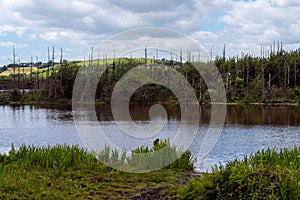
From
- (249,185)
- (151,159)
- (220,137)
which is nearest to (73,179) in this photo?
(151,159)

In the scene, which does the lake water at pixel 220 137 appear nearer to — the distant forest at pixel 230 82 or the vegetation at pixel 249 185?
the vegetation at pixel 249 185

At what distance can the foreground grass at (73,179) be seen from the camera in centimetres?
746

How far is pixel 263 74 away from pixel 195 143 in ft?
109

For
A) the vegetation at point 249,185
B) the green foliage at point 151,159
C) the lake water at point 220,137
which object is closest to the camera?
the vegetation at point 249,185

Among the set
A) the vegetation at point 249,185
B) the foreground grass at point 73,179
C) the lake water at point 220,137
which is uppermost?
the vegetation at point 249,185

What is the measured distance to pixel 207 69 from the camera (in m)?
48.2

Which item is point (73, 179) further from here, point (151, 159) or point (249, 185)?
point (249, 185)

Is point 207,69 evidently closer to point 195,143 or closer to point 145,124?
point 145,124

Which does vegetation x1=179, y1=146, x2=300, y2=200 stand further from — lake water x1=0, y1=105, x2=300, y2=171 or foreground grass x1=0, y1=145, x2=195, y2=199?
lake water x1=0, y1=105, x2=300, y2=171

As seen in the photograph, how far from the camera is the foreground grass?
7.46 metres

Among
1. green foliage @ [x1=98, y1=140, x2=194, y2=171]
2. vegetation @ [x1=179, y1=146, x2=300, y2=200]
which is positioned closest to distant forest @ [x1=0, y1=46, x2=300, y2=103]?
green foliage @ [x1=98, y1=140, x2=194, y2=171]

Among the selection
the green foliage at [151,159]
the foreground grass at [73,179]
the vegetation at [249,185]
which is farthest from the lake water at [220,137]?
the vegetation at [249,185]

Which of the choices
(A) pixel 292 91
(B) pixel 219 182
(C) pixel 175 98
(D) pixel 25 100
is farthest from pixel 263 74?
(B) pixel 219 182

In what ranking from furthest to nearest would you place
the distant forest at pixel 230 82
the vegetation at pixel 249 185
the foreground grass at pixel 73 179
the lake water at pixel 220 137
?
the distant forest at pixel 230 82 < the lake water at pixel 220 137 < the foreground grass at pixel 73 179 < the vegetation at pixel 249 185
